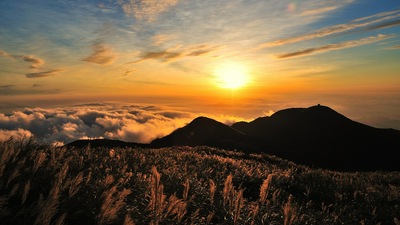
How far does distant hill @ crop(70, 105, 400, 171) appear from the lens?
253 ft

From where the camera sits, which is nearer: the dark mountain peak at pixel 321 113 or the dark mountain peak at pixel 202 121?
the dark mountain peak at pixel 202 121

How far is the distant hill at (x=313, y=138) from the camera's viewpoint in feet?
253

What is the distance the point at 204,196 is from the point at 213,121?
8672 centimetres

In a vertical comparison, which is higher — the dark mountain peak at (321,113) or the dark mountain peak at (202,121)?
the dark mountain peak at (321,113)

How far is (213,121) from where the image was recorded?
92.0 meters

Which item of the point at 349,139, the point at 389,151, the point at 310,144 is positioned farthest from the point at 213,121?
the point at 389,151

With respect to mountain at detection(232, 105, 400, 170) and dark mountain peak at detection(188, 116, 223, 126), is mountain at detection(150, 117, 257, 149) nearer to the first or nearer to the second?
dark mountain peak at detection(188, 116, 223, 126)

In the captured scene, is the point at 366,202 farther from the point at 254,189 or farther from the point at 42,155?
the point at 42,155

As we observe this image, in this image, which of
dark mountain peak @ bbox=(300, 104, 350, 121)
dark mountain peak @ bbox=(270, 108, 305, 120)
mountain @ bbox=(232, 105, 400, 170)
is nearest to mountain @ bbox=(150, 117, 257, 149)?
mountain @ bbox=(232, 105, 400, 170)

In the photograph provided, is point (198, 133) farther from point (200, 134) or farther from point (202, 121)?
point (202, 121)

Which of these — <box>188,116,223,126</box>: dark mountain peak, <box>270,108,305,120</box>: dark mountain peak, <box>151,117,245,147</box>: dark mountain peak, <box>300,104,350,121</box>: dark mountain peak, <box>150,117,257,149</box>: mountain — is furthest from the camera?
<box>270,108,305,120</box>: dark mountain peak

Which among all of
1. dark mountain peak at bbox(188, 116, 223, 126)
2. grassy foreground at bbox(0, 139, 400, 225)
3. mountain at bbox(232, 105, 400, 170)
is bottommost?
mountain at bbox(232, 105, 400, 170)

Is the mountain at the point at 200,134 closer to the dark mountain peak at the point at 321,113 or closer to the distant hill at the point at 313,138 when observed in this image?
the distant hill at the point at 313,138

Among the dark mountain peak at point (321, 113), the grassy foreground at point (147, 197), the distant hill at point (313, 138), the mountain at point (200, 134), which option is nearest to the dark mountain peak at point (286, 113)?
the distant hill at point (313, 138)
